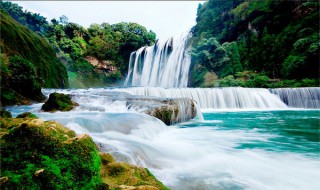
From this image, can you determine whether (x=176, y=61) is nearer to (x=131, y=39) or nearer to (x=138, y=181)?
(x=131, y=39)

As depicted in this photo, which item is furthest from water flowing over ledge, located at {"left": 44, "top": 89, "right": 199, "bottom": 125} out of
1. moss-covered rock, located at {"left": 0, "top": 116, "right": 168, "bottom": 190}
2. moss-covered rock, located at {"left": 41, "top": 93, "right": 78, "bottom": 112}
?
moss-covered rock, located at {"left": 0, "top": 116, "right": 168, "bottom": 190}

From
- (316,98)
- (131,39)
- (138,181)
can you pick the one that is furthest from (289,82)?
(131,39)

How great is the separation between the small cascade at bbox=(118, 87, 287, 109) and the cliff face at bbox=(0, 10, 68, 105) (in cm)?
620

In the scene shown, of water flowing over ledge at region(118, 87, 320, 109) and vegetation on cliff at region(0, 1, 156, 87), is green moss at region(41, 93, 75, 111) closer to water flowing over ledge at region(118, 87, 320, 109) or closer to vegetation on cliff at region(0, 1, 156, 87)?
water flowing over ledge at region(118, 87, 320, 109)

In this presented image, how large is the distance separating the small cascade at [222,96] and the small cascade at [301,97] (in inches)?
15.5

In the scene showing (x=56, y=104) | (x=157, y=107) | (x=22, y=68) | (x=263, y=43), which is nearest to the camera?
(x=157, y=107)

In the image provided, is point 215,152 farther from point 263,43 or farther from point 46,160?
point 263,43

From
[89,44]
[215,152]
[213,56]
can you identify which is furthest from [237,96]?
[89,44]

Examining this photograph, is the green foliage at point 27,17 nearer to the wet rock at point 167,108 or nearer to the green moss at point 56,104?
the green moss at point 56,104

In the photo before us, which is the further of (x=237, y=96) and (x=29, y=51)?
(x=237, y=96)

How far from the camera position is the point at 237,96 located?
15.5 meters

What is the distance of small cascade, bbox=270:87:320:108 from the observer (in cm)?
1426

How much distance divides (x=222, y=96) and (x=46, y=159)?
1483cm

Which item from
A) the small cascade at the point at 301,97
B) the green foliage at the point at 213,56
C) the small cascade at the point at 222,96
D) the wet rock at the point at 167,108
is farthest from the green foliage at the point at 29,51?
the small cascade at the point at 301,97
